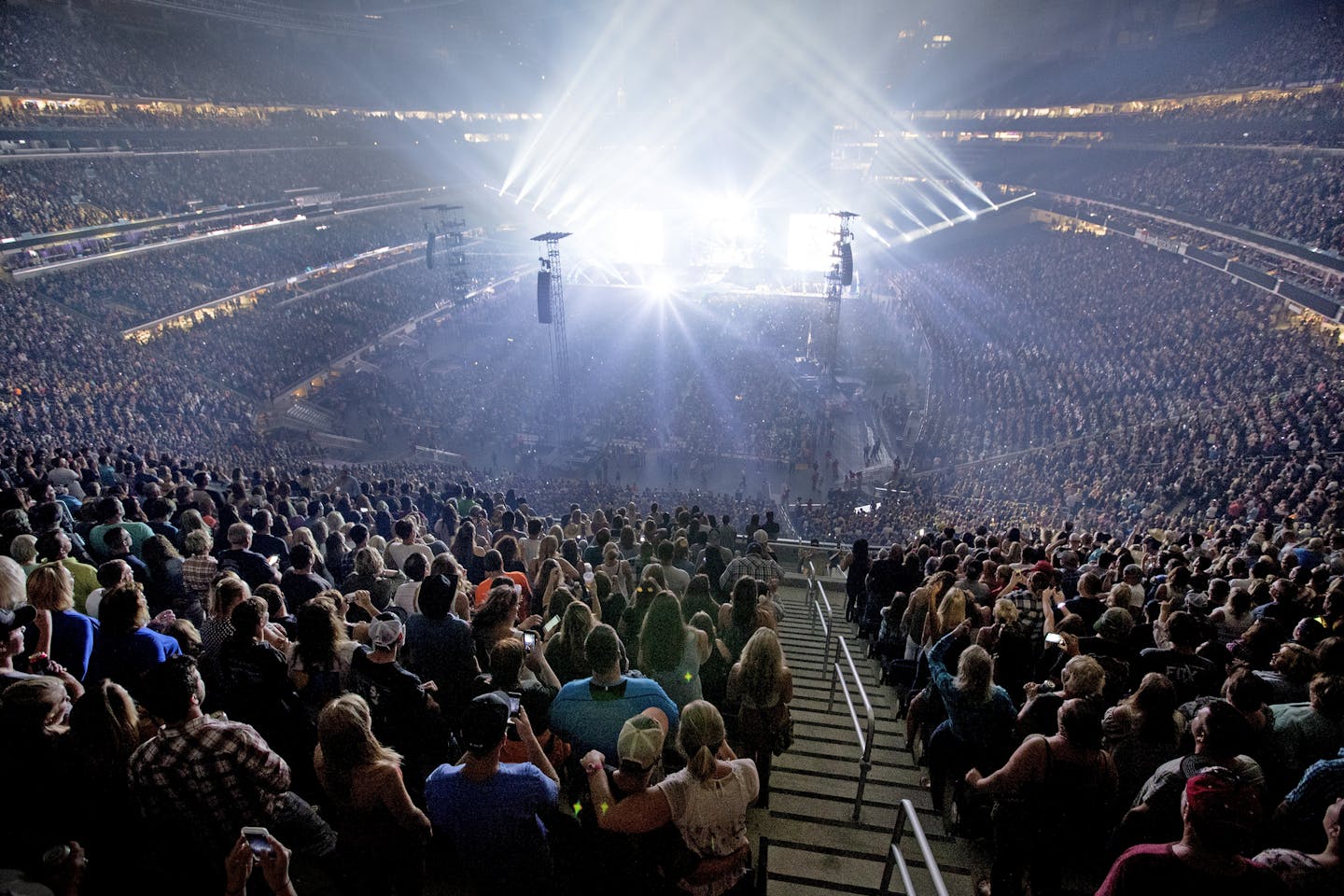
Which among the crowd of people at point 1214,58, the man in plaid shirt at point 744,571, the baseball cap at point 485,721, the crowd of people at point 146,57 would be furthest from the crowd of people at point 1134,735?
the crowd of people at point 146,57

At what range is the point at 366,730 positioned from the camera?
8.34 ft

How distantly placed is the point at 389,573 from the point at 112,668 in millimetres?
2533

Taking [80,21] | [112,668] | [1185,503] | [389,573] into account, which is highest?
[80,21]

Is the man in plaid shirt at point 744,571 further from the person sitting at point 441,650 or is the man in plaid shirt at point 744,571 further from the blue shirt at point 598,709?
the blue shirt at point 598,709

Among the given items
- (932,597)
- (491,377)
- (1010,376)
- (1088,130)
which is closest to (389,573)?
(932,597)

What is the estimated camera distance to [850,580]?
8297 mm

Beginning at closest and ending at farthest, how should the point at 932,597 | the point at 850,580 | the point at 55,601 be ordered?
the point at 55,601, the point at 932,597, the point at 850,580

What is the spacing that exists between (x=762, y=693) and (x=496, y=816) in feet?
5.45

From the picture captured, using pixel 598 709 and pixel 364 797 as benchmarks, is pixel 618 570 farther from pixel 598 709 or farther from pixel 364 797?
pixel 364 797

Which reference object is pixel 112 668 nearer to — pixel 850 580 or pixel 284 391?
pixel 850 580

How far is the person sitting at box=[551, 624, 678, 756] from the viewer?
308cm

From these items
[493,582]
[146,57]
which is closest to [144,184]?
[146,57]

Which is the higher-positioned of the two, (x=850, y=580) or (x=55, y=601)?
(x=55, y=601)

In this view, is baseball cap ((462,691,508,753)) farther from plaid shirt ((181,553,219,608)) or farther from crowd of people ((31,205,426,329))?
crowd of people ((31,205,426,329))
